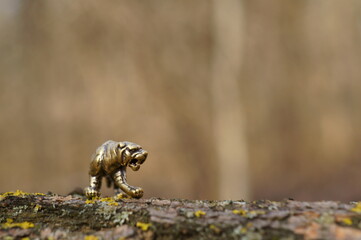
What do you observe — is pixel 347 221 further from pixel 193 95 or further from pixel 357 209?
pixel 193 95

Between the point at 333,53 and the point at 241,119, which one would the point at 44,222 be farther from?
the point at 333,53

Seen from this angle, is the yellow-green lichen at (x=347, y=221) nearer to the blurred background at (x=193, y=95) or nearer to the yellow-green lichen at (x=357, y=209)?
the yellow-green lichen at (x=357, y=209)

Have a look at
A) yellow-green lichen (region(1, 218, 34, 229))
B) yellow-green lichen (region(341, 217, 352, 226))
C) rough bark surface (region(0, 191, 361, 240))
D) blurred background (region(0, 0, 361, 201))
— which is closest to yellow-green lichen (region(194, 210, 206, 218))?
rough bark surface (region(0, 191, 361, 240))

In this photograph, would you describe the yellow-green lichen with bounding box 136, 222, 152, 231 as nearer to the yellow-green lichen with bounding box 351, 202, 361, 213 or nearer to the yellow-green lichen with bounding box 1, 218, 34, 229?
the yellow-green lichen with bounding box 1, 218, 34, 229

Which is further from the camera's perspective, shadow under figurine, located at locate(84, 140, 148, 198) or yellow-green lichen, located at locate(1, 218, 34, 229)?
shadow under figurine, located at locate(84, 140, 148, 198)

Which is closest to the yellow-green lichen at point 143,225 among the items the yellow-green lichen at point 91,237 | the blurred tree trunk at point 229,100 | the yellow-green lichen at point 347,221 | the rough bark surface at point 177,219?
the rough bark surface at point 177,219

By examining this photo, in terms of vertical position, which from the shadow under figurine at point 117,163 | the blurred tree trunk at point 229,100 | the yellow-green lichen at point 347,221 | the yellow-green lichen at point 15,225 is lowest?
the yellow-green lichen at point 15,225
